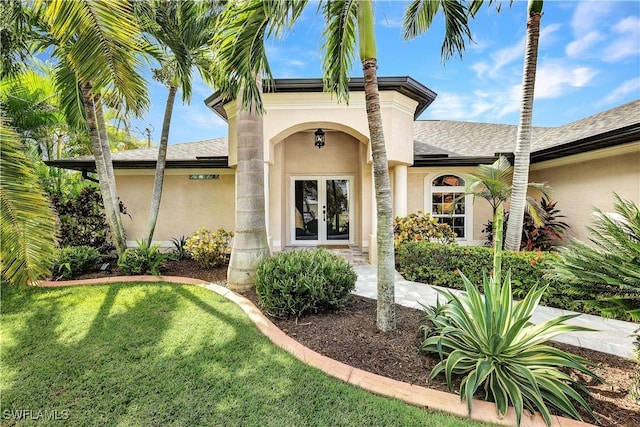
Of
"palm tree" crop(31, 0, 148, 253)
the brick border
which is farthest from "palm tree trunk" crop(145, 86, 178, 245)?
the brick border

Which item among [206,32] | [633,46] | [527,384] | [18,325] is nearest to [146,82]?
[206,32]

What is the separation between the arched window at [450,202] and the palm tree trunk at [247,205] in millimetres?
7958

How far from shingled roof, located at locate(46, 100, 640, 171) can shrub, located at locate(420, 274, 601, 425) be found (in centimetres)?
629

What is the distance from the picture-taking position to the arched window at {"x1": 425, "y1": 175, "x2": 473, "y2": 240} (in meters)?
11.4

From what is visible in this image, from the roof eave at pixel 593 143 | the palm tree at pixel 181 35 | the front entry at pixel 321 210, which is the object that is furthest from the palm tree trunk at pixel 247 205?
the roof eave at pixel 593 143

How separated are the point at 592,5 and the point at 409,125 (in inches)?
271

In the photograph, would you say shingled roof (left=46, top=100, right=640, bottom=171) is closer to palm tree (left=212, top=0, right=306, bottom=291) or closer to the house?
the house

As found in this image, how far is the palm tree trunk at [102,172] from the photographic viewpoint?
7324mm

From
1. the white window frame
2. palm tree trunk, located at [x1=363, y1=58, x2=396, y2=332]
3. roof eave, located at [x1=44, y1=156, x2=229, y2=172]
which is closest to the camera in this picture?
palm tree trunk, located at [x1=363, y1=58, x2=396, y2=332]

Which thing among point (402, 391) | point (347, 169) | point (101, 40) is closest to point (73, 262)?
point (101, 40)

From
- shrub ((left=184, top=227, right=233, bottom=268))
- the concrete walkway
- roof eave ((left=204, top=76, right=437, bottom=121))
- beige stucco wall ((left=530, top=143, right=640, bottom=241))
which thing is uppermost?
roof eave ((left=204, top=76, right=437, bottom=121))

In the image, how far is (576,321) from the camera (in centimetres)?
522

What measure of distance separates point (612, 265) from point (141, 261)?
944 centimetres

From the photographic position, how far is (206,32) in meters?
7.31
